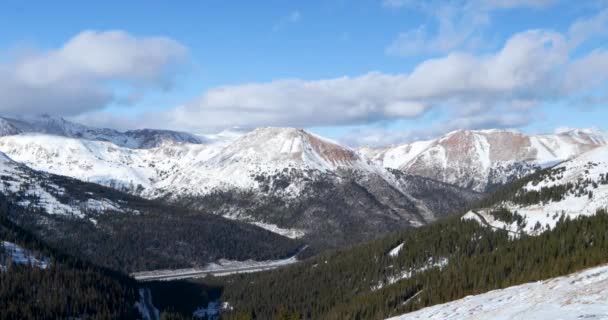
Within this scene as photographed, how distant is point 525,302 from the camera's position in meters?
76.3

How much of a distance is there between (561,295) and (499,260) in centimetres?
10808

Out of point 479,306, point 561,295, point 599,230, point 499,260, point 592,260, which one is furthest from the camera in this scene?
point 499,260

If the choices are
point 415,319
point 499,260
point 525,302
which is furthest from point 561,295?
point 499,260

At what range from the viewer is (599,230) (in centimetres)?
16150

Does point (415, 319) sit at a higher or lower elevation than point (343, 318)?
higher

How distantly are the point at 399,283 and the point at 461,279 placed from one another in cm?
3336

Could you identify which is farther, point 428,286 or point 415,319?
point 428,286

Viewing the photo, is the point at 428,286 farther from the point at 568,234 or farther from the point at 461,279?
the point at 568,234

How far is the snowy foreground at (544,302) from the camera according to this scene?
6225cm

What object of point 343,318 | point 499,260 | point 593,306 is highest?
point 593,306

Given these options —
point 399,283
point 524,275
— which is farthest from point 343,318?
point 524,275

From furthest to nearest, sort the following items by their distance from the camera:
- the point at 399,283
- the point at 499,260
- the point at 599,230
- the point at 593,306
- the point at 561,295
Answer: the point at 399,283
the point at 499,260
the point at 599,230
the point at 561,295
the point at 593,306

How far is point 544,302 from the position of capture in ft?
235

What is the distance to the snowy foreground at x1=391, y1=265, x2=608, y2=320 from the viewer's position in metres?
62.2
